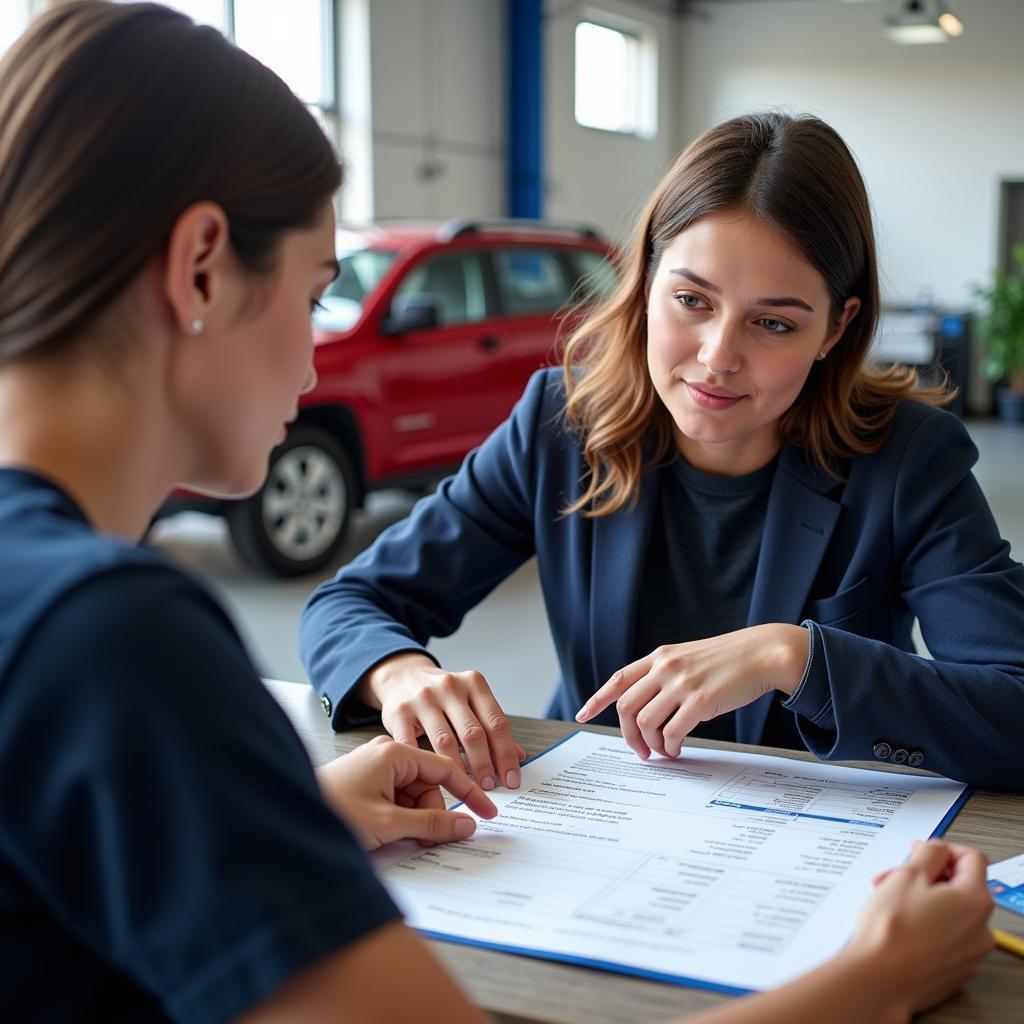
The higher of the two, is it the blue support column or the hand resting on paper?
the blue support column

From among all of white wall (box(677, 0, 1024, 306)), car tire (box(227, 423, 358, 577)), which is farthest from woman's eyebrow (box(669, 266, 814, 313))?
white wall (box(677, 0, 1024, 306))

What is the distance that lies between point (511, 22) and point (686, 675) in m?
9.40

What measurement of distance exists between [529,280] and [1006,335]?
18.2 feet

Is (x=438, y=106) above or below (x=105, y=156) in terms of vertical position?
above

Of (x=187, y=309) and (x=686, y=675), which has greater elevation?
(x=187, y=309)

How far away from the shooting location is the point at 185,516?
19.5ft

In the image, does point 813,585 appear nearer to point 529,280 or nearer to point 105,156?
point 105,156

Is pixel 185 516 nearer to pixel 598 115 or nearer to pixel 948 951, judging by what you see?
pixel 948 951

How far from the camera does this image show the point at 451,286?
5.48m

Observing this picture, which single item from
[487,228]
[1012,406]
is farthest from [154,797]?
[1012,406]

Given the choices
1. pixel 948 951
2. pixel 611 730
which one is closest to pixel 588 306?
pixel 611 730

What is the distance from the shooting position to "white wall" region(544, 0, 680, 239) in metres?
10.2

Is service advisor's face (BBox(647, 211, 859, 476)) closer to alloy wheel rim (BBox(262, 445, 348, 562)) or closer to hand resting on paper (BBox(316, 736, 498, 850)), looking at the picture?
hand resting on paper (BBox(316, 736, 498, 850))

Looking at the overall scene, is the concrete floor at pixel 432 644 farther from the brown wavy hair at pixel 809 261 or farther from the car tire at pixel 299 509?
the brown wavy hair at pixel 809 261
